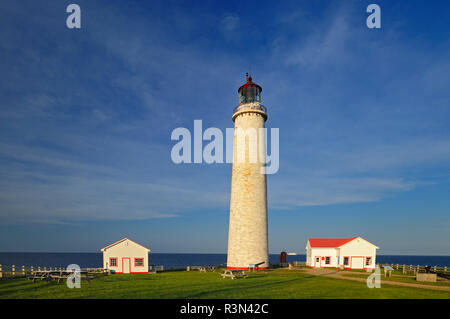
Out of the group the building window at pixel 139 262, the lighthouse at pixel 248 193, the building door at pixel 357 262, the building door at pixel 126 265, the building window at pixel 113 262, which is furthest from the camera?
the building door at pixel 357 262

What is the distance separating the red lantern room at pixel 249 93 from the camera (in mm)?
31375

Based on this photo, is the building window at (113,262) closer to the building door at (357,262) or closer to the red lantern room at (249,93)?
the red lantern room at (249,93)

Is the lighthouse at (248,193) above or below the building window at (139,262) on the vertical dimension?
above

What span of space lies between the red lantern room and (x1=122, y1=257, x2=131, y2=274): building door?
23.6 m

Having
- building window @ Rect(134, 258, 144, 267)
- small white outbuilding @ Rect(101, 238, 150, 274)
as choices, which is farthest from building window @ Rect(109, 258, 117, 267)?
building window @ Rect(134, 258, 144, 267)

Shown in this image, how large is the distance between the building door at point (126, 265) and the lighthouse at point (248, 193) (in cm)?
1147

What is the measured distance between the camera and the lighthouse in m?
27.4

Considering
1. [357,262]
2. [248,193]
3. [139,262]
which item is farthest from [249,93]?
[357,262]

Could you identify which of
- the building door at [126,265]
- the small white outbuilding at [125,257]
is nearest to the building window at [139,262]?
the small white outbuilding at [125,257]

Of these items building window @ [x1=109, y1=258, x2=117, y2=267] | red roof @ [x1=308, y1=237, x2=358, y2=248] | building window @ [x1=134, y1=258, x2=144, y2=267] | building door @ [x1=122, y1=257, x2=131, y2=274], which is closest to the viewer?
building window @ [x1=109, y1=258, x2=117, y2=267]

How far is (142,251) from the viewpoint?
28.0 meters

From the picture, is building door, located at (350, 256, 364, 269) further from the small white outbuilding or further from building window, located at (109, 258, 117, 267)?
building window, located at (109, 258, 117, 267)

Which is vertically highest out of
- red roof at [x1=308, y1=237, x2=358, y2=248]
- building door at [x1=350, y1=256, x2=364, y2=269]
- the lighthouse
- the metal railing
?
the metal railing
